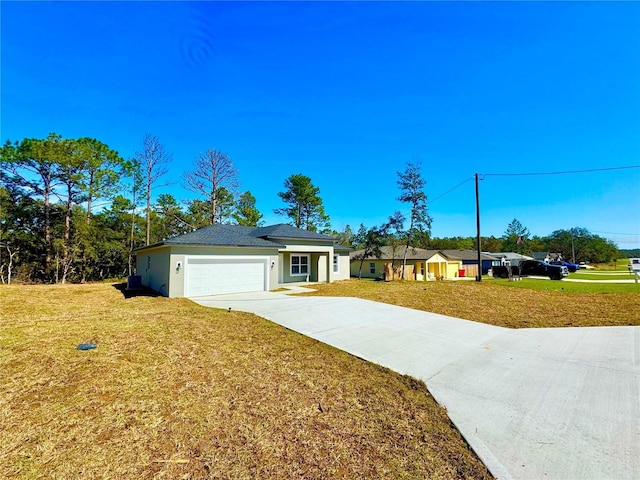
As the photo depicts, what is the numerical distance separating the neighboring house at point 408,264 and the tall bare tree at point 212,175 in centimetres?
1467

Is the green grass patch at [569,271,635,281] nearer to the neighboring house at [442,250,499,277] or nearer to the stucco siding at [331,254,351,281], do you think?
the neighboring house at [442,250,499,277]

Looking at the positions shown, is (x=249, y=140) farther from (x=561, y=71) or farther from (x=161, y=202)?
(x=561, y=71)

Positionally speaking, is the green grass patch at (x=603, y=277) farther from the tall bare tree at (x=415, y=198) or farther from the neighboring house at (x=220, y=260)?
the neighboring house at (x=220, y=260)

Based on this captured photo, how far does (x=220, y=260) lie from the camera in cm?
1334

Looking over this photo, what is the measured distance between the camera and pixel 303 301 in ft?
35.1

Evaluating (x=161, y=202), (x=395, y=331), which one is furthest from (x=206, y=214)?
(x=395, y=331)

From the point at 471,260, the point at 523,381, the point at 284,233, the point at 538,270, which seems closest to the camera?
the point at 523,381

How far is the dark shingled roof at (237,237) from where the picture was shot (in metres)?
12.8

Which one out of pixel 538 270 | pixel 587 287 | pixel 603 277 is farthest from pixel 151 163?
pixel 603 277

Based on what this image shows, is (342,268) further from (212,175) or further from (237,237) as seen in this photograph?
(212,175)

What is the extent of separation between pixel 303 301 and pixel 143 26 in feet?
33.6

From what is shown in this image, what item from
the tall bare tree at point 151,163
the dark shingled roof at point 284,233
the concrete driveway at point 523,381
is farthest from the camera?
the tall bare tree at point 151,163

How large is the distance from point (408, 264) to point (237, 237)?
19083 mm

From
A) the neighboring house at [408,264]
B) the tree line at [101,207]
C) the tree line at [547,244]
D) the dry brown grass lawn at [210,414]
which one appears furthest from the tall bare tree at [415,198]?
→ the tree line at [547,244]
